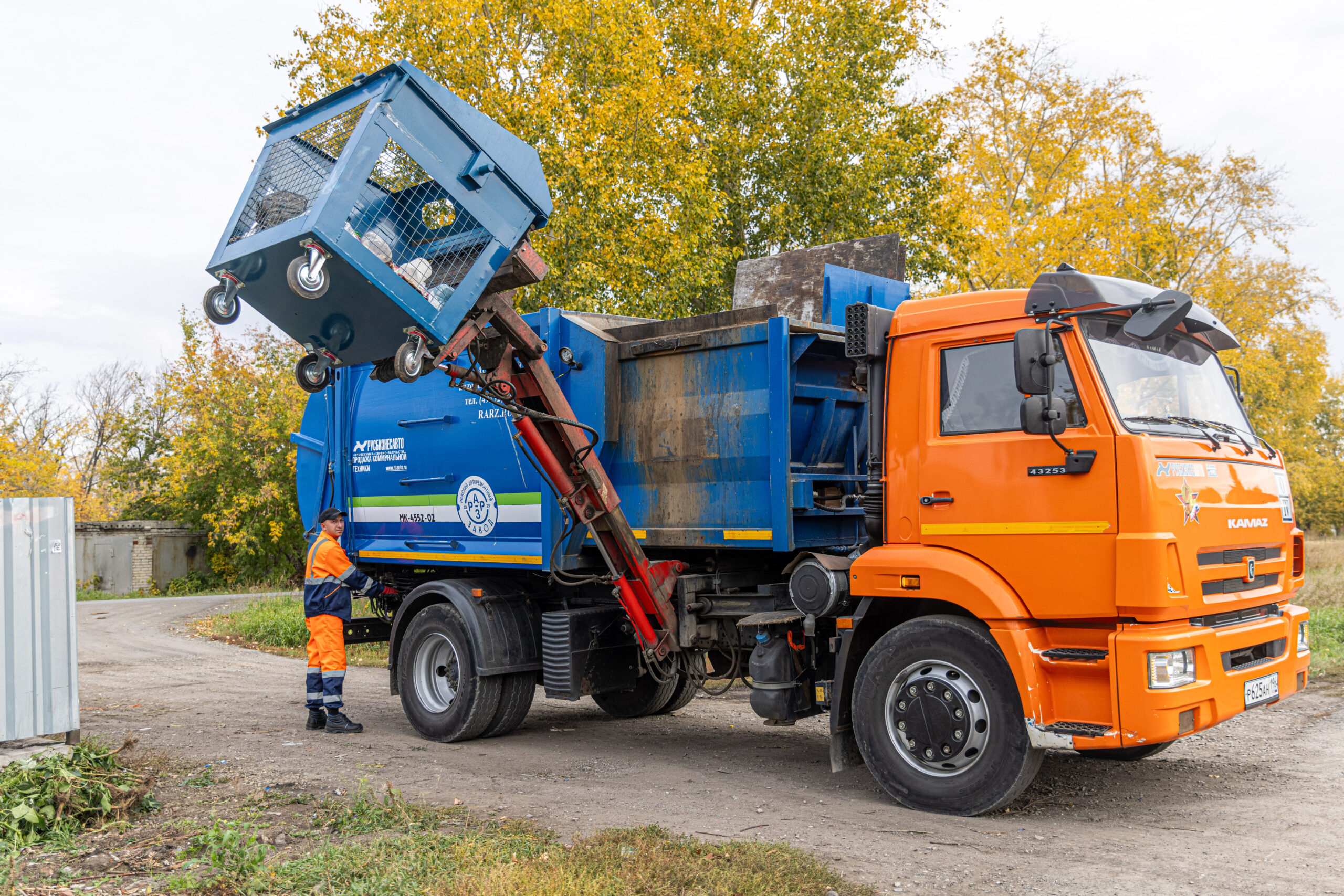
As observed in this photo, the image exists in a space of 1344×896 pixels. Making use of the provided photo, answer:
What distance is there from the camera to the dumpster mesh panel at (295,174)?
540 cm

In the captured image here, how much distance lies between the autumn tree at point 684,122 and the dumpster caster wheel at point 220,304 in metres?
A: 9.09

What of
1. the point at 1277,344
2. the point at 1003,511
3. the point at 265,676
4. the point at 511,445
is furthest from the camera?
the point at 1277,344

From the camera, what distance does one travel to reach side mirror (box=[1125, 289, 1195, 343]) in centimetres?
473

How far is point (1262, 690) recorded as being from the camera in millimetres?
5098

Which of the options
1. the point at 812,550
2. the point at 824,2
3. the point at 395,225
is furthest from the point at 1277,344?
the point at 395,225

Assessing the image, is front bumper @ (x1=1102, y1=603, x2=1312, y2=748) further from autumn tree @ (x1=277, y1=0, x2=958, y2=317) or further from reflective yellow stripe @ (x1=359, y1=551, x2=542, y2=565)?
autumn tree @ (x1=277, y1=0, x2=958, y2=317)

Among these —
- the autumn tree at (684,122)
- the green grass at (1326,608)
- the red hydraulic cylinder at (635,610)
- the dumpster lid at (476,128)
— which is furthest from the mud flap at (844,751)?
the autumn tree at (684,122)

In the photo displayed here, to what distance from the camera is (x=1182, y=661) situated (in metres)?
4.66

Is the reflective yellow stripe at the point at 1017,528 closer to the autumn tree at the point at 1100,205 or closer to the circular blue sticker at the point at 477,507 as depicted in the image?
the circular blue sticker at the point at 477,507

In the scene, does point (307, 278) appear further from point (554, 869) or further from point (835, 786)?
point (835, 786)

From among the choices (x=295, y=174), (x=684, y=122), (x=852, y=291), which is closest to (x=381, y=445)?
(x=295, y=174)

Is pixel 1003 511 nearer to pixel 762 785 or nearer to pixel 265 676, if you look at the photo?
pixel 762 785

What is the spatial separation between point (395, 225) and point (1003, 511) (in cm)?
346

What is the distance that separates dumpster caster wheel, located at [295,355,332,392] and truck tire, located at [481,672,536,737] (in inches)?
97.5
